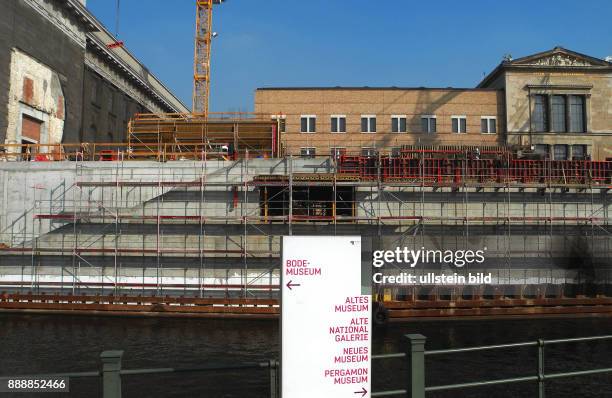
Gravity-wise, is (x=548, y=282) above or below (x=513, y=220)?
below

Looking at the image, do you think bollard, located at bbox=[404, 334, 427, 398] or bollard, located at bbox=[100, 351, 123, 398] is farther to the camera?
bollard, located at bbox=[404, 334, 427, 398]

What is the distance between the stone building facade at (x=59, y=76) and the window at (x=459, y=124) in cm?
3518

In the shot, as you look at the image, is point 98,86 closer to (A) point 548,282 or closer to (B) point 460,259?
(B) point 460,259

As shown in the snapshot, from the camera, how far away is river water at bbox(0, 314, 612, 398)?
13992 millimetres

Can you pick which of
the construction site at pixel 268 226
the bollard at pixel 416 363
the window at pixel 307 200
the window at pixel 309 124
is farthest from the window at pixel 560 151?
the bollard at pixel 416 363

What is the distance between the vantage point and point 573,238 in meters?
27.7

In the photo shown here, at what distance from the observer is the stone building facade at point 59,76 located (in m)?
34.3

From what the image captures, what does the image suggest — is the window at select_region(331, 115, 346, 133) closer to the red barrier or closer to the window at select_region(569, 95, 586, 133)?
the red barrier

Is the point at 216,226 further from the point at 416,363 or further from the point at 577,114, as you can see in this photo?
the point at 577,114

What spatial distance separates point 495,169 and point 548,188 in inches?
123

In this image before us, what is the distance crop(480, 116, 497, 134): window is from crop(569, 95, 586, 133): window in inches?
287

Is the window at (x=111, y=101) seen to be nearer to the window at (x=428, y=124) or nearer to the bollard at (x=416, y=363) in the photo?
the window at (x=428, y=124)

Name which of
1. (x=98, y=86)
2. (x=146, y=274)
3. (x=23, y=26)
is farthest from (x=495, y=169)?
(x=98, y=86)

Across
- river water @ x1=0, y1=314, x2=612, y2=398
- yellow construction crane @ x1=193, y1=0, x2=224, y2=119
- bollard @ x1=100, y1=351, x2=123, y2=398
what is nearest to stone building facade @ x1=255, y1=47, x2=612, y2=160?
yellow construction crane @ x1=193, y1=0, x2=224, y2=119
